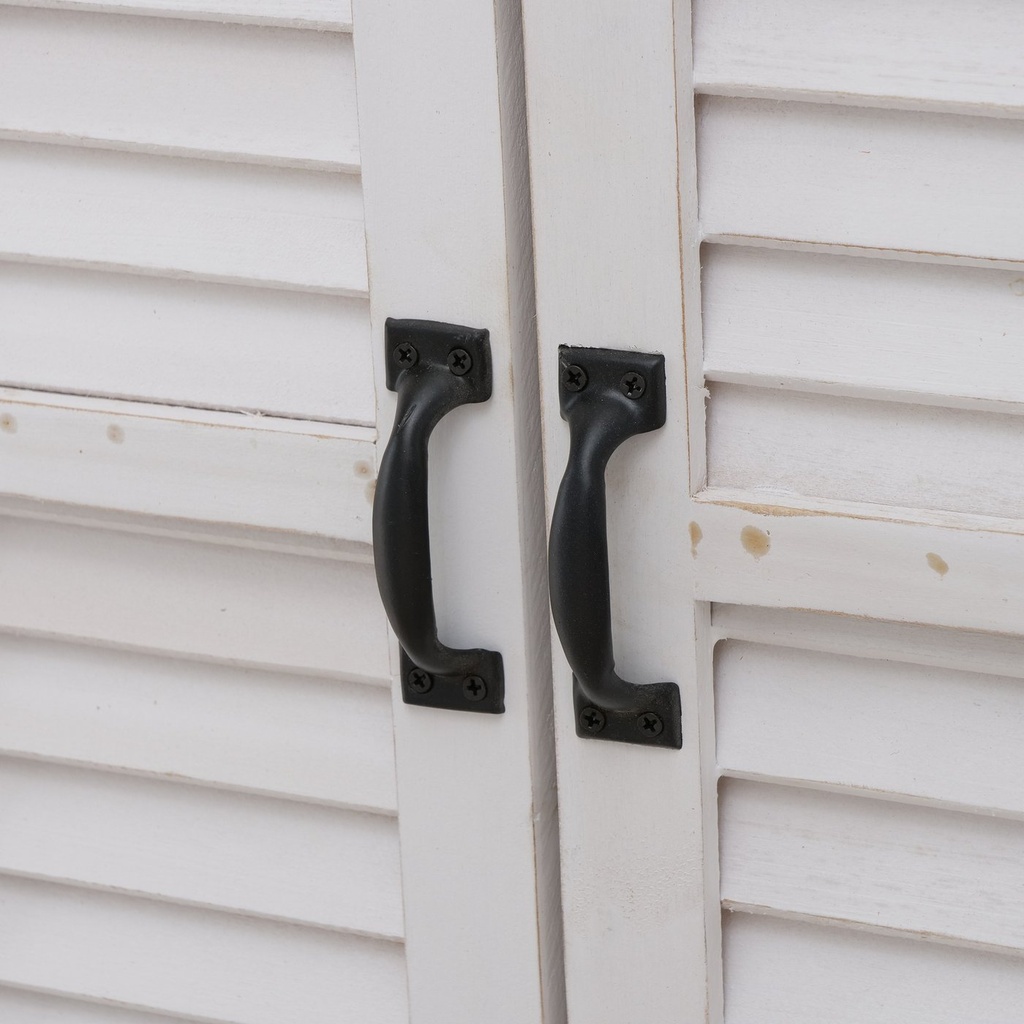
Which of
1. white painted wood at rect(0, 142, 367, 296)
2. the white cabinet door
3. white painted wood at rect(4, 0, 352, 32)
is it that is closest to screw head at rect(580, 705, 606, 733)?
the white cabinet door

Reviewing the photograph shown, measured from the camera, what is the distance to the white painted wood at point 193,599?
2.87 feet

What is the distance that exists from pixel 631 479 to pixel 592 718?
0.42 ft

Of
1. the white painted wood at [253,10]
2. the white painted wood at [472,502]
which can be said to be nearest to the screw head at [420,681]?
the white painted wood at [472,502]

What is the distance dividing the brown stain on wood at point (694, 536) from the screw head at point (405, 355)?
0.53 ft

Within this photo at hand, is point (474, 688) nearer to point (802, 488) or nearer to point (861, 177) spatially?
point (802, 488)

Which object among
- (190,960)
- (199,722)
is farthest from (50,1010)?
(199,722)

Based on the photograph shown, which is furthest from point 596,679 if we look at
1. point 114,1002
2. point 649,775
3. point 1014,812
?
point 114,1002

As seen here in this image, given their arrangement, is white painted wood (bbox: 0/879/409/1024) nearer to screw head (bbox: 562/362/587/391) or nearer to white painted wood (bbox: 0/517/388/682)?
white painted wood (bbox: 0/517/388/682)

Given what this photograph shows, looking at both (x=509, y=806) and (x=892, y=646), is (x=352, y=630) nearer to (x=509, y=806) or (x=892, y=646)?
(x=509, y=806)

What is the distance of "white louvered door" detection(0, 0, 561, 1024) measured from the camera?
0.78 meters

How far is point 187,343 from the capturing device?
85cm

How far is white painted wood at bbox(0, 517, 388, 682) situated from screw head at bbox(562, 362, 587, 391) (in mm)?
172

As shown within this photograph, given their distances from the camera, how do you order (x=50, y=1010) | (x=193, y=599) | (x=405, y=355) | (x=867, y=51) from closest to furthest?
(x=867, y=51), (x=405, y=355), (x=193, y=599), (x=50, y=1010)

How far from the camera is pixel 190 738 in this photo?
3.03 feet
